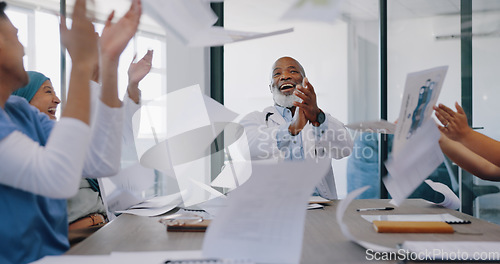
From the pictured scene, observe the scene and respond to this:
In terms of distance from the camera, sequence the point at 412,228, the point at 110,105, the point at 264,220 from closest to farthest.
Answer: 1. the point at 264,220
2. the point at 110,105
3. the point at 412,228

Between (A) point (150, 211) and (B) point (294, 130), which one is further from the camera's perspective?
(B) point (294, 130)

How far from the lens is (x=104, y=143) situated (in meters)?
1.13

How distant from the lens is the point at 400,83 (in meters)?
4.10

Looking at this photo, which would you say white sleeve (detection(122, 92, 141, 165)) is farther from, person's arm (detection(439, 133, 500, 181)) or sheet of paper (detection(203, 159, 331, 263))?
person's arm (detection(439, 133, 500, 181))

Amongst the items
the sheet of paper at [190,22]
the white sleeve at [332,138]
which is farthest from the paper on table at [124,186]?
the white sleeve at [332,138]

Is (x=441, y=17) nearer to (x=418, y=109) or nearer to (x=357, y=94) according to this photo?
(x=357, y=94)

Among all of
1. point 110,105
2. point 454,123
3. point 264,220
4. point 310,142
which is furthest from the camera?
point 310,142

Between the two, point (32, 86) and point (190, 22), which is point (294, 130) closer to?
point (32, 86)

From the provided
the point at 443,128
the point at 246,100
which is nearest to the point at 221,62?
the point at 246,100

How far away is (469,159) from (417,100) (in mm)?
1124

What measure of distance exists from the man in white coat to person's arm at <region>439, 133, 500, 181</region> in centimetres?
65

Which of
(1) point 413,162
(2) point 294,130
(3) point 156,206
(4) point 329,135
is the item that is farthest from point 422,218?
(4) point 329,135

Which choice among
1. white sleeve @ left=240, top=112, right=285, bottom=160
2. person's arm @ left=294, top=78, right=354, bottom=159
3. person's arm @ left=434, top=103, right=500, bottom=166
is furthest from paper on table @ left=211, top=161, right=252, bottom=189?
person's arm @ left=434, top=103, right=500, bottom=166

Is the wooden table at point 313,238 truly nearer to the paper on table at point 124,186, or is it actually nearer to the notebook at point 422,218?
the notebook at point 422,218
